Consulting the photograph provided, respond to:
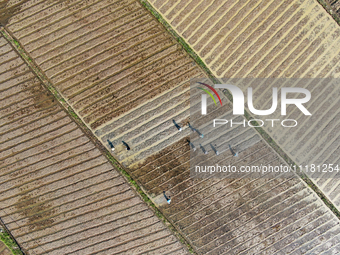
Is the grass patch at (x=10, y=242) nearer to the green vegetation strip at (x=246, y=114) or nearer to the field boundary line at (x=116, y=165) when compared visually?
the field boundary line at (x=116, y=165)

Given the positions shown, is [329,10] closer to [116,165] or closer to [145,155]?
[145,155]

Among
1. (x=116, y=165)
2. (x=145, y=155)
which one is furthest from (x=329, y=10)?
(x=116, y=165)

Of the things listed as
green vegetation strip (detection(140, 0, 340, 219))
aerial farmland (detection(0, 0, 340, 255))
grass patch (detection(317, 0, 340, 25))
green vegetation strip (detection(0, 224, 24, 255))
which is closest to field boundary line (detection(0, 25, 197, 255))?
aerial farmland (detection(0, 0, 340, 255))

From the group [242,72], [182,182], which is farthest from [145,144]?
[242,72]

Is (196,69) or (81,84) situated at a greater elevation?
(81,84)

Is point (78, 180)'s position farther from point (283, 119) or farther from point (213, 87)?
point (283, 119)
